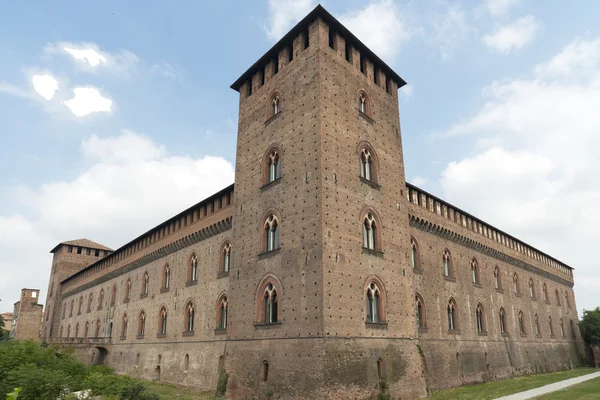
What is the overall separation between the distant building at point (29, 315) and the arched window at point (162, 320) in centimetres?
3381

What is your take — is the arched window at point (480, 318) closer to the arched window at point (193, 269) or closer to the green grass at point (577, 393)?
the green grass at point (577, 393)

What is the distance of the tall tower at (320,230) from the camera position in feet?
44.6

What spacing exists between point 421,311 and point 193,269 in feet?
38.6

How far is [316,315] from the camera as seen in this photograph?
524 inches

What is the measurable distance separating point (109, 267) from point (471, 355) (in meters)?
27.0

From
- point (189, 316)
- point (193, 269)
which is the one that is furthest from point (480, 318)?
point (193, 269)

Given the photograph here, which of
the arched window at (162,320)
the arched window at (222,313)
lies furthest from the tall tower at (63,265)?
the arched window at (222,313)

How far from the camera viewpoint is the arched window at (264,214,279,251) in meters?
15.9

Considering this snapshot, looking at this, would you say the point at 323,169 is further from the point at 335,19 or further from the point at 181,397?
the point at 181,397

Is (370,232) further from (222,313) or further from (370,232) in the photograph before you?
(222,313)

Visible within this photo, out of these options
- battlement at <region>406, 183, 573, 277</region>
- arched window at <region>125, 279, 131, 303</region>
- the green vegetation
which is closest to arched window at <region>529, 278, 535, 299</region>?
battlement at <region>406, 183, 573, 277</region>

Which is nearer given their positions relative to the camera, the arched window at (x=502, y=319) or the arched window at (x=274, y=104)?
the arched window at (x=274, y=104)

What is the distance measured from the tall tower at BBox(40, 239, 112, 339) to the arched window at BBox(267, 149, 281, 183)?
3709 centimetres

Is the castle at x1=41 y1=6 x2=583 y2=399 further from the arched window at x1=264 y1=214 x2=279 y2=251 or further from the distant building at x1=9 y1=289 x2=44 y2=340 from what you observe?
the distant building at x1=9 y1=289 x2=44 y2=340
